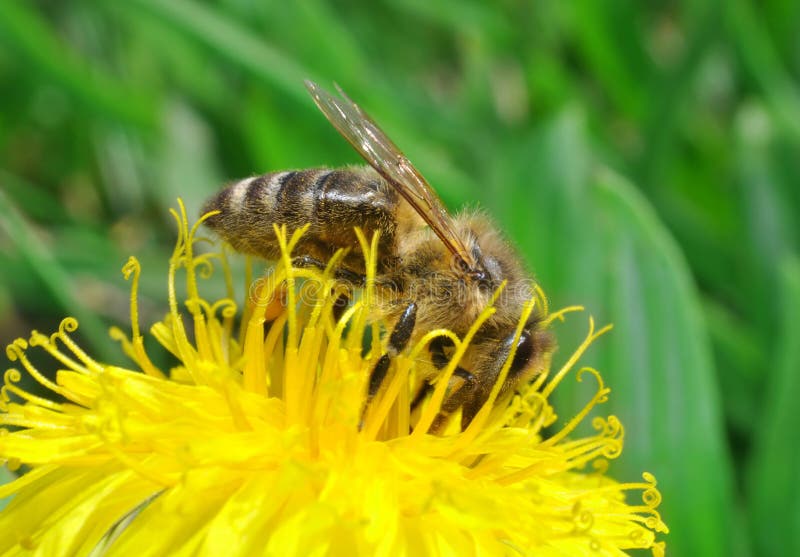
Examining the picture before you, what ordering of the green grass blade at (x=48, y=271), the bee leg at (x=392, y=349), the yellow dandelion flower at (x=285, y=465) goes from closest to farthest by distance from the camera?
the yellow dandelion flower at (x=285, y=465) < the bee leg at (x=392, y=349) < the green grass blade at (x=48, y=271)

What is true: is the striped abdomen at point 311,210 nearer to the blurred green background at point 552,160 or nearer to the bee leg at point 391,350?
the bee leg at point 391,350

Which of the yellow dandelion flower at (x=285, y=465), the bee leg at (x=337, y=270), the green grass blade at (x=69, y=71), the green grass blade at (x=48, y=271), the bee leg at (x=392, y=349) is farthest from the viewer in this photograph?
the green grass blade at (x=69, y=71)

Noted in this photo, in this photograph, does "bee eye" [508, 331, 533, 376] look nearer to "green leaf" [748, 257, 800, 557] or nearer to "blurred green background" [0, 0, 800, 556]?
"blurred green background" [0, 0, 800, 556]

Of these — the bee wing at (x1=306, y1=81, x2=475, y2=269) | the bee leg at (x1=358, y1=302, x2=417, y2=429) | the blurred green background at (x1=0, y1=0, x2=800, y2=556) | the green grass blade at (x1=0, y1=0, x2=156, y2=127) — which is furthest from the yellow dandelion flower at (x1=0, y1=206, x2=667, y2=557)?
the green grass blade at (x1=0, y1=0, x2=156, y2=127)

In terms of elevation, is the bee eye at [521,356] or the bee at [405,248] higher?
the bee at [405,248]

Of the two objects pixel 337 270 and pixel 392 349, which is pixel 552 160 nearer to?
pixel 337 270

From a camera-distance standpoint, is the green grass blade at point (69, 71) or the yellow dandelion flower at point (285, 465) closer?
the yellow dandelion flower at point (285, 465)

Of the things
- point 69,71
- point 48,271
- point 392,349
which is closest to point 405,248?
point 392,349

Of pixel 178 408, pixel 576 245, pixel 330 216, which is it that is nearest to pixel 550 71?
pixel 576 245

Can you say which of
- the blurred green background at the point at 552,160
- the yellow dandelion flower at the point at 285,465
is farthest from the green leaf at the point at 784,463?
the yellow dandelion flower at the point at 285,465
